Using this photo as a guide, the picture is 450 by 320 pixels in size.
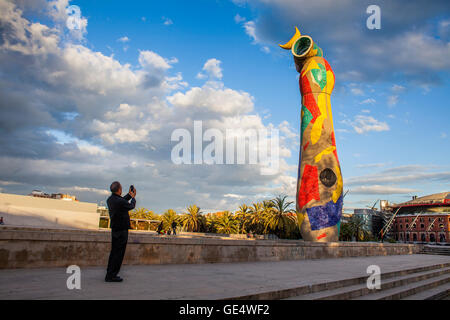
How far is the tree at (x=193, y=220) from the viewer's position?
2036 inches

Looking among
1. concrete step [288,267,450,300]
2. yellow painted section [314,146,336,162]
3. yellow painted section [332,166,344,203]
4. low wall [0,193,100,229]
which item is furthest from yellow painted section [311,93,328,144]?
A: low wall [0,193,100,229]

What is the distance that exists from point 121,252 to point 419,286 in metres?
6.91

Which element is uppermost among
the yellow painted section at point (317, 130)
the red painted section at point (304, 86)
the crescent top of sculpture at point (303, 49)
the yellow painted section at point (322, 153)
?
the crescent top of sculpture at point (303, 49)

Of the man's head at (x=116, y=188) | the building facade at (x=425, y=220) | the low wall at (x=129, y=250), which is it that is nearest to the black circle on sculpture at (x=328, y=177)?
the low wall at (x=129, y=250)

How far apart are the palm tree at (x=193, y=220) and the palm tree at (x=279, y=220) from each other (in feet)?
49.0

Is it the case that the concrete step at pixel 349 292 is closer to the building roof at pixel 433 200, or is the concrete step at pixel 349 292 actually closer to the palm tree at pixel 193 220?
the palm tree at pixel 193 220

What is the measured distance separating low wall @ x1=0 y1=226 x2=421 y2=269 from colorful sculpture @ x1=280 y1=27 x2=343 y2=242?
1054cm

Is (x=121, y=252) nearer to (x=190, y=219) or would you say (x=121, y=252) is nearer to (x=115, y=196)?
(x=115, y=196)

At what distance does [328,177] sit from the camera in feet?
75.1

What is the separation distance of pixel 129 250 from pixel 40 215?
36.9 metres

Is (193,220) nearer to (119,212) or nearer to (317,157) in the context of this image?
(317,157)
